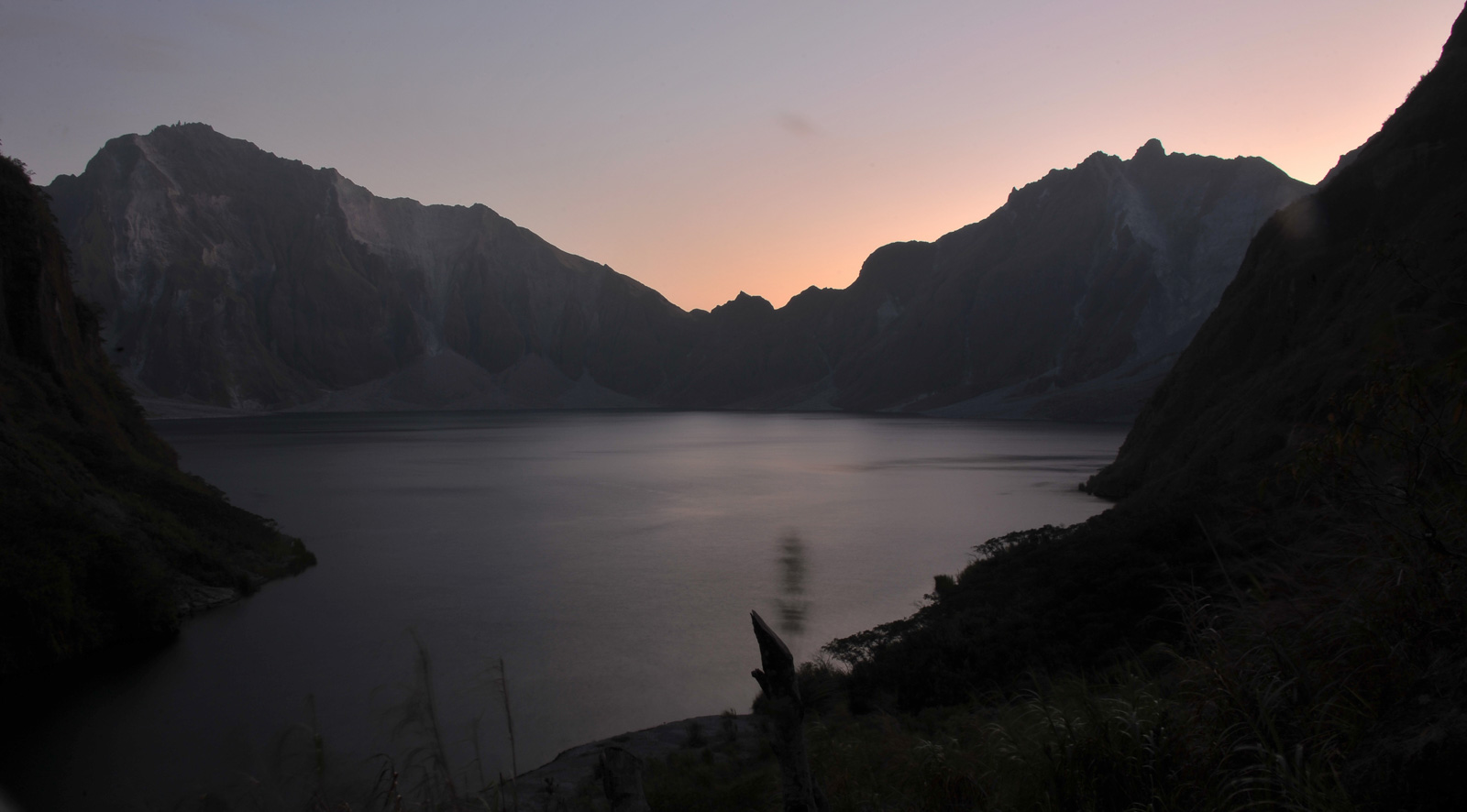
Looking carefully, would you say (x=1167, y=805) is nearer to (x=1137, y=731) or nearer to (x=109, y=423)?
(x=1137, y=731)

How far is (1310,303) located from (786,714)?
33.5 metres

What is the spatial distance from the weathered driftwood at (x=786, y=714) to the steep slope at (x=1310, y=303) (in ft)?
63.4

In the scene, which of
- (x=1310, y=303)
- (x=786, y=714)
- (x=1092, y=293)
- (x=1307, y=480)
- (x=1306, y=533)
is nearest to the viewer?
(x=786, y=714)

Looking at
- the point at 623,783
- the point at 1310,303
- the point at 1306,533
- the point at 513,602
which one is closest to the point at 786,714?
the point at 623,783

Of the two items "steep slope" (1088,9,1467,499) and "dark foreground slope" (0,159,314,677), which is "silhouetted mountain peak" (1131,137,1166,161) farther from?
"dark foreground slope" (0,159,314,677)

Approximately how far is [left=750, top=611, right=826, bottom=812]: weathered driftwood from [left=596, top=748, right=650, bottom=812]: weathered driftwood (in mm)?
947

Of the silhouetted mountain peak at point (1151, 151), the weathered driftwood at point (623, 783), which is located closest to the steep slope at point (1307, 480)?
the weathered driftwood at point (623, 783)

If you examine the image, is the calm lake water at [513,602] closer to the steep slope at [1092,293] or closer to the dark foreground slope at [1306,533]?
the dark foreground slope at [1306,533]

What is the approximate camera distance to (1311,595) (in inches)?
191

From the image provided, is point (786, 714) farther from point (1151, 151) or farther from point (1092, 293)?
point (1151, 151)

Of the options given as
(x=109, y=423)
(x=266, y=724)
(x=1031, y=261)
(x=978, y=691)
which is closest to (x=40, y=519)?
(x=266, y=724)

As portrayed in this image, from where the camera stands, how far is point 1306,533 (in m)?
10.9

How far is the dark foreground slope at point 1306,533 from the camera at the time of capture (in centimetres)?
377

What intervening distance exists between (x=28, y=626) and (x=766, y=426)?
4766 inches
